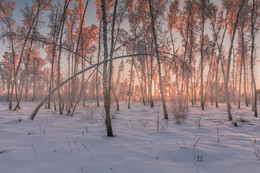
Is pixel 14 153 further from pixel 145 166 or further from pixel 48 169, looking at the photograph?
pixel 145 166

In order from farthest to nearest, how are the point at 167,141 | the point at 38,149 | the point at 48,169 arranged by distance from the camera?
the point at 167,141 < the point at 38,149 < the point at 48,169

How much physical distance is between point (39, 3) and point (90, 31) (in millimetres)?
4288

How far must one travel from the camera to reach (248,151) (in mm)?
2270

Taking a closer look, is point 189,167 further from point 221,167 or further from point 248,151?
point 248,151

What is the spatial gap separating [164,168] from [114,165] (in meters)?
0.73

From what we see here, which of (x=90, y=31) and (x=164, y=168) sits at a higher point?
(x=90, y=31)

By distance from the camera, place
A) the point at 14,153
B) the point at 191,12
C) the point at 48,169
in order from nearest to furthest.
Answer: the point at 48,169 < the point at 14,153 < the point at 191,12

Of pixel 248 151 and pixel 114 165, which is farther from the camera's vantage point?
pixel 248 151

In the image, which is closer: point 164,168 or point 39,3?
point 164,168

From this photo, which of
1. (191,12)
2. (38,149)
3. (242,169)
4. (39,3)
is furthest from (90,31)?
(242,169)

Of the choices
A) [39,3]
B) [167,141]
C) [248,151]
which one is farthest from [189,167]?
[39,3]

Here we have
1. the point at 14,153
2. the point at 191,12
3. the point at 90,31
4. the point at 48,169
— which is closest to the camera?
the point at 48,169

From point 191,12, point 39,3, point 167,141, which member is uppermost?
point 191,12

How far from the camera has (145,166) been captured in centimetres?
174
